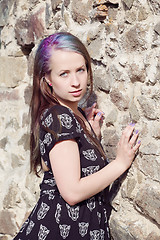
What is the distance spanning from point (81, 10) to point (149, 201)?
3.75 feet

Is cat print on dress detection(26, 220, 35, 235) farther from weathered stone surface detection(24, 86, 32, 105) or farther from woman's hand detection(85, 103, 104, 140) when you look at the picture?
weathered stone surface detection(24, 86, 32, 105)

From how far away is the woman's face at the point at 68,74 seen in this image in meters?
1.89

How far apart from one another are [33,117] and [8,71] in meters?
1.21

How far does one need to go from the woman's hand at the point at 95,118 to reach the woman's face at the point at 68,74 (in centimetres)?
31

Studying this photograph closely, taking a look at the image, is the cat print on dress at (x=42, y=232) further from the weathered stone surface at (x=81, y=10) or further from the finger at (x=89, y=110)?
the weathered stone surface at (x=81, y=10)

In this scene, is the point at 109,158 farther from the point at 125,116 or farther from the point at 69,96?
the point at 69,96

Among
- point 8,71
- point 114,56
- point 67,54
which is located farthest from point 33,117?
point 8,71

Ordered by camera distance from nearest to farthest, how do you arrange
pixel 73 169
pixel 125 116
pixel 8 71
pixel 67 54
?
pixel 73 169 → pixel 67 54 → pixel 125 116 → pixel 8 71

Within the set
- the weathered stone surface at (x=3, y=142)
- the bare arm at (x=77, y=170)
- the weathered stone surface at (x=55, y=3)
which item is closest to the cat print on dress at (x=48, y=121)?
the bare arm at (x=77, y=170)

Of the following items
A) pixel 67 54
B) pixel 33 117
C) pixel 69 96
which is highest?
pixel 67 54

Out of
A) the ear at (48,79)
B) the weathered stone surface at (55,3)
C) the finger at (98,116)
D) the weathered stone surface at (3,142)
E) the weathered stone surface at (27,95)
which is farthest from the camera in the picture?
the weathered stone surface at (3,142)

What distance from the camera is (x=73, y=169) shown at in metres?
1.75

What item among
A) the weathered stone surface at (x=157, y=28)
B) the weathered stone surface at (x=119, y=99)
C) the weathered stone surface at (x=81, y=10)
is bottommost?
the weathered stone surface at (x=119, y=99)

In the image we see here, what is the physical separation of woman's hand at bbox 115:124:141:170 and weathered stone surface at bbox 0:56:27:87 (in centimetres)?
136
